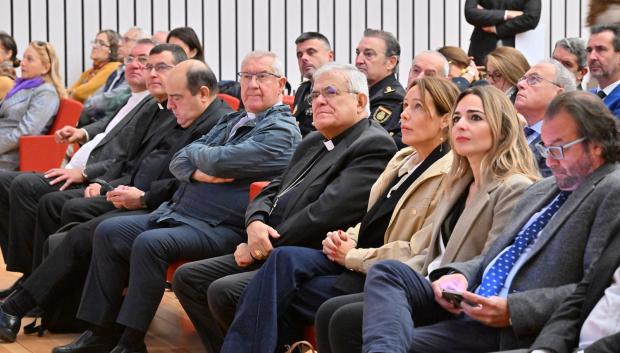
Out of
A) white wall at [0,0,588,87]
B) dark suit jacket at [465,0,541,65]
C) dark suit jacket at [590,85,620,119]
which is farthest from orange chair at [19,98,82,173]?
dark suit jacket at [590,85,620,119]

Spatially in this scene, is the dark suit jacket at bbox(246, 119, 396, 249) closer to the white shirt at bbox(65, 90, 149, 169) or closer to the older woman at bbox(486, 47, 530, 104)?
the older woman at bbox(486, 47, 530, 104)

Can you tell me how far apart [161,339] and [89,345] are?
1.52 ft

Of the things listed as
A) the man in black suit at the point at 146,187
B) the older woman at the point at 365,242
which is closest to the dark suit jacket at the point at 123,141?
the man in black suit at the point at 146,187

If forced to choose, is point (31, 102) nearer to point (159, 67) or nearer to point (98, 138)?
point (98, 138)

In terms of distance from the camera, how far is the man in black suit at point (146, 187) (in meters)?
4.83

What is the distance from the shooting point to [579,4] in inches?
367

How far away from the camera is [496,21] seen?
24.7ft

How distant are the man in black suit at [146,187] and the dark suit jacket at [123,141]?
0.14 metres

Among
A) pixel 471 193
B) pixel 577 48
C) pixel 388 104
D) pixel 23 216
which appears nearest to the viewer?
pixel 471 193

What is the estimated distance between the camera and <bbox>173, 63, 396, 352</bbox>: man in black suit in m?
3.94

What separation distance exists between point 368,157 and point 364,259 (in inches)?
21.7

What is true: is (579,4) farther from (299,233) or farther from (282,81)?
(299,233)

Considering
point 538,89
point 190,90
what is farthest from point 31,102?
point 538,89

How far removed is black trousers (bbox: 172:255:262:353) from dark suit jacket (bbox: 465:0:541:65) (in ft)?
12.8
